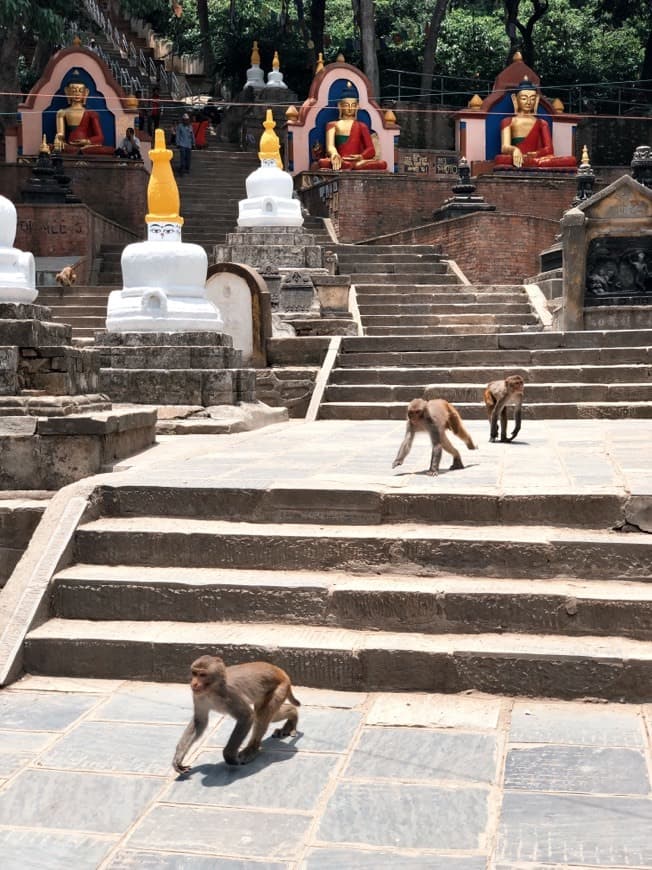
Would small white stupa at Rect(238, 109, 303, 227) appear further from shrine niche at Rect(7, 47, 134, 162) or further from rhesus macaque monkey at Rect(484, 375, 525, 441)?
rhesus macaque monkey at Rect(484, 375, 525, 441)

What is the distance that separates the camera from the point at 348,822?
11.8 feet

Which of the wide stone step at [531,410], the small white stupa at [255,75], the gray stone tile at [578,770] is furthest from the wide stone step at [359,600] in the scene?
the small white stupa at [255,75]

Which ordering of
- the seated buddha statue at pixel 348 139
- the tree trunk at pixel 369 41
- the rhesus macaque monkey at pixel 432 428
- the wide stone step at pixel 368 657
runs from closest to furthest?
the wide stone step at pixel 368 657
the rhesus macaque monkey at pixel 432 428
the seated buddha statue at pixel 348 139
the tree trunk at pixel 369 41

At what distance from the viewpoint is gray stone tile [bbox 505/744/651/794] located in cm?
377

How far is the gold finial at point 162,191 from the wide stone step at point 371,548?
6573 mm

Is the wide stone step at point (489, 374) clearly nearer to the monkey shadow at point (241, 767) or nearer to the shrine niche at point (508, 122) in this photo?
the monkey shadow at point (241, 767)

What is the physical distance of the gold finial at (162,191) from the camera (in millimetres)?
11719

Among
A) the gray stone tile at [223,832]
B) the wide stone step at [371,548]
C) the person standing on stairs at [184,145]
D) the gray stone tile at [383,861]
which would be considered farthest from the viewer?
the person standing on stairs at [184,145]

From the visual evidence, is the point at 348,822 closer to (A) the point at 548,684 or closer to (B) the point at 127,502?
(A) the point at 548,684

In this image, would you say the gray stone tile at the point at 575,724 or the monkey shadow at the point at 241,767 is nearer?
the monkey shadow at the point at 241,767

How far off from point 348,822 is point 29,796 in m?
1.09

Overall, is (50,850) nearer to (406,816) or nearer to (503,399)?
(406,816)

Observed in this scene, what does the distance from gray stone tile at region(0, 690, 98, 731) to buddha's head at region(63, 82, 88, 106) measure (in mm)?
26281

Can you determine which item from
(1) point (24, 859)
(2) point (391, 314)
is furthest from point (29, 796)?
(2) point (391, 314)
